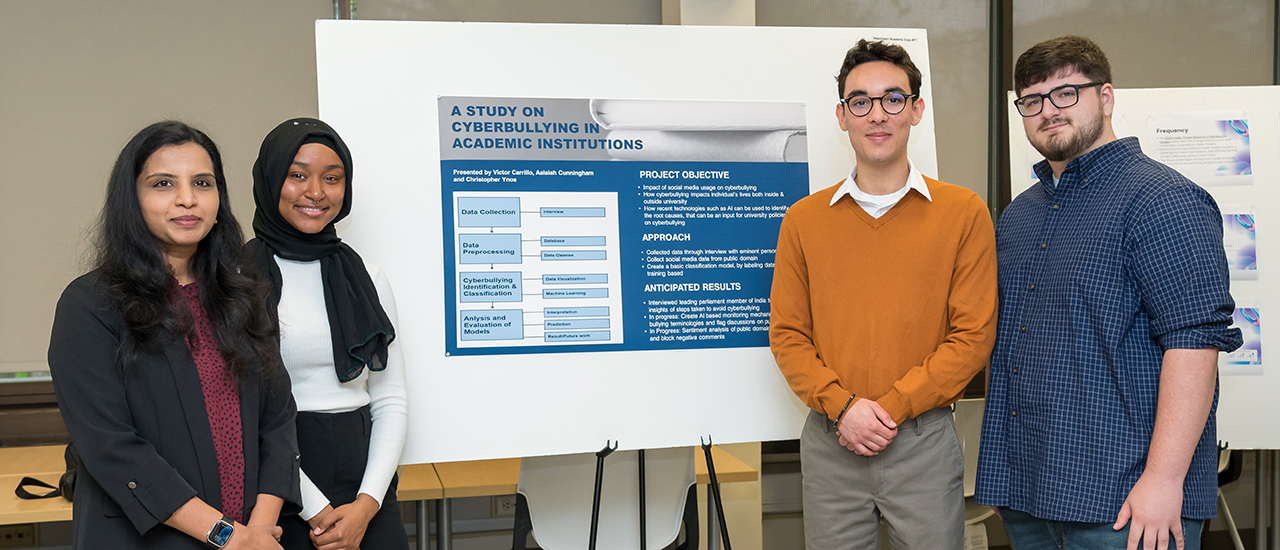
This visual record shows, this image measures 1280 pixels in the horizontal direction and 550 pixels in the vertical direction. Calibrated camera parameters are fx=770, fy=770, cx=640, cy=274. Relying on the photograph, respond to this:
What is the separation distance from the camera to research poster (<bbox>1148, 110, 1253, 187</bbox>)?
8.52 ft

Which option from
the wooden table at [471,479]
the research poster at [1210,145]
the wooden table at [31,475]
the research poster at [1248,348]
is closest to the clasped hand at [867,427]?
the wooden table at [471,479]

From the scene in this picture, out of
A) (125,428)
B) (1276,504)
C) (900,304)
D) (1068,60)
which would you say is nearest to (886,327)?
(900,304)

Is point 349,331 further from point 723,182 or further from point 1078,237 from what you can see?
point 1078,237

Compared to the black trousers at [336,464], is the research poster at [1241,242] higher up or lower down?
higher up

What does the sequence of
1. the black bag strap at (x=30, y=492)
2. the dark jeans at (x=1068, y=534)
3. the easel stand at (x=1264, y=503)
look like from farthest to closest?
the easel stand at (x=1264, y=503) < the black bag strap at (x=30, y=492) < the dark jeans at (x=1068, y=534)

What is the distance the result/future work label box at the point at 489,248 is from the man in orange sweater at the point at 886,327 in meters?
0.70

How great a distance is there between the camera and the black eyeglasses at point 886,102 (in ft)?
5.91

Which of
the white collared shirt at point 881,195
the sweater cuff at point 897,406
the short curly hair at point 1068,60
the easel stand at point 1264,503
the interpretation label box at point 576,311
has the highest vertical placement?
the short curly hair at point 1068,60

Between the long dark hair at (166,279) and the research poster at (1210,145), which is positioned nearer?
the long dark hair at (166,279)

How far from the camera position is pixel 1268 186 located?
2588mm

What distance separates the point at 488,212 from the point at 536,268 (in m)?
0.19

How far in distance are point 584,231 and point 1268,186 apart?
233cm

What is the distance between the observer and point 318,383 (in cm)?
169

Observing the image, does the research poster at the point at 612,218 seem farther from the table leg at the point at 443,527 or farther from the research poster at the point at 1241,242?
the research poster at the point at 1241,242
